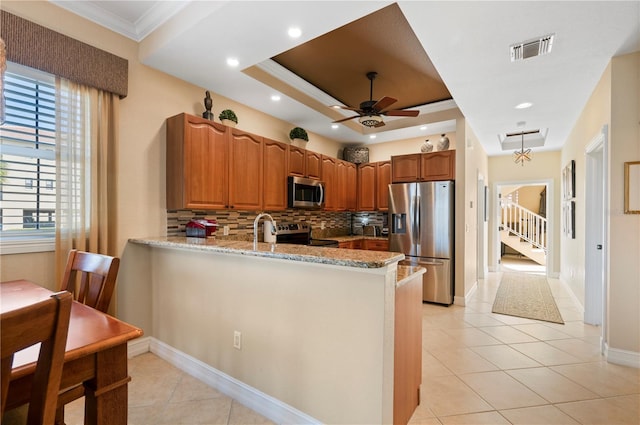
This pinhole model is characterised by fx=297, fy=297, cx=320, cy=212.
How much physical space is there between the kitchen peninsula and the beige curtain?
62cm

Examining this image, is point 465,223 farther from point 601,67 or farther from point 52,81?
point 52,81

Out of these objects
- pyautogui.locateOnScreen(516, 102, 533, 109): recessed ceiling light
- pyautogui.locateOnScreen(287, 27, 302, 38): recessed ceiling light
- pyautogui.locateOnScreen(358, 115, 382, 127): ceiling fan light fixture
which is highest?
pyautogui.locateOnScreen(287, 27, 302, 38): recessed ceiling light

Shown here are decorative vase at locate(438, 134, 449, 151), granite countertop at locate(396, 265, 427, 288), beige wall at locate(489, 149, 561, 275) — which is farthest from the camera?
beige wall at locate(489, 149, 561, 275)

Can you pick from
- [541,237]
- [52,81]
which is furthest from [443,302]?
[541,237]

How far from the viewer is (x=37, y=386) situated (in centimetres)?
80

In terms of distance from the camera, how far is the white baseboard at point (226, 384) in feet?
5.82

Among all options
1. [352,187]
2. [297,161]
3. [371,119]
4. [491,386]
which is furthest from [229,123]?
[491,386]

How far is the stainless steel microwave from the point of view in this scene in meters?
3.88

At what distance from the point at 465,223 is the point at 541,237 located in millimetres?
5228

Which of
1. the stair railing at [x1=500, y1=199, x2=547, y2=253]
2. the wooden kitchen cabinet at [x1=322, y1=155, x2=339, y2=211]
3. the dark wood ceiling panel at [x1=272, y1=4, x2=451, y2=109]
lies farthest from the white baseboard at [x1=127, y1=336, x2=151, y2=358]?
the stair railing at [x1=500, y1=199, x2=547, y2=253]

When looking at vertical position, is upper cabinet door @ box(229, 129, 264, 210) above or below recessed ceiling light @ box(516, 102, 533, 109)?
below

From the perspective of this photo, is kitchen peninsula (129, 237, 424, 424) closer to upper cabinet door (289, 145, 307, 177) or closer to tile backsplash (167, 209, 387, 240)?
tile backsplash (167, 209, 387, 240)

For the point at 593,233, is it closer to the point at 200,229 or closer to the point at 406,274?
the point at 406,274

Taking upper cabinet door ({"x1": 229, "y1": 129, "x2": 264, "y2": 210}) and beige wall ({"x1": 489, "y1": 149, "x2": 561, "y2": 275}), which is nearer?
upper cabinet door ({"x1": 229, "y1": 129, "x2": 264, "y2": 210})
